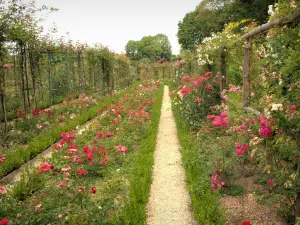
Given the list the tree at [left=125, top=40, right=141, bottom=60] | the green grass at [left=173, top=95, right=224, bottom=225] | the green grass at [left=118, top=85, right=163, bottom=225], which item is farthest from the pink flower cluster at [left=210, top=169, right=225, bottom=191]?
the tree at [left=125, top=40, right=141, bottom=60]

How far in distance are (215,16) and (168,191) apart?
92.4ft

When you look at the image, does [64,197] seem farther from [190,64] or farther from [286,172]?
[190,64]

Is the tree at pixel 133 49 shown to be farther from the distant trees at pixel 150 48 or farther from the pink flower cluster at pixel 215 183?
the pink flower cluster at pixel 215 183

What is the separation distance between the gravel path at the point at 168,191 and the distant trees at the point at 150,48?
77603 millimetres

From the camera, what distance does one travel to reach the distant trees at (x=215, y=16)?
18266 mm

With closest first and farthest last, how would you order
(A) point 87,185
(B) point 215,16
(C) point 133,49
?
1. (A) point 87,185
2. (B) point 215,16
3. (C) point 133,49

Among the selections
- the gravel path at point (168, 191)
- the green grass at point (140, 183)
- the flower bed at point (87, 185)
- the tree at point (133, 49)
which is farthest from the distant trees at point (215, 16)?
the tree at point (133, 49)

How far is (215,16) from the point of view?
29766 mm

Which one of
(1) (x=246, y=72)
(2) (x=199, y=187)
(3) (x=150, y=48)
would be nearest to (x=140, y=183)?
(2) (x=199, y=187)

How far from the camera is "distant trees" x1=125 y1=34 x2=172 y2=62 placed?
278 ft

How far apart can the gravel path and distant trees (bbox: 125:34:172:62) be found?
77603 millimetres

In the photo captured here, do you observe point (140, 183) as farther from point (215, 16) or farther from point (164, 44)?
point (164, 44)

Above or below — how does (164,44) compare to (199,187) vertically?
above

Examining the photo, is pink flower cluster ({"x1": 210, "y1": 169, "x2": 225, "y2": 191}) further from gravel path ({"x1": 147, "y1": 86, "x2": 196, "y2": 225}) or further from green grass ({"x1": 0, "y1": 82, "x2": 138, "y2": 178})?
green grass ({"x1": 0, "y1": 82, "x2": 138, "y2": 178})
